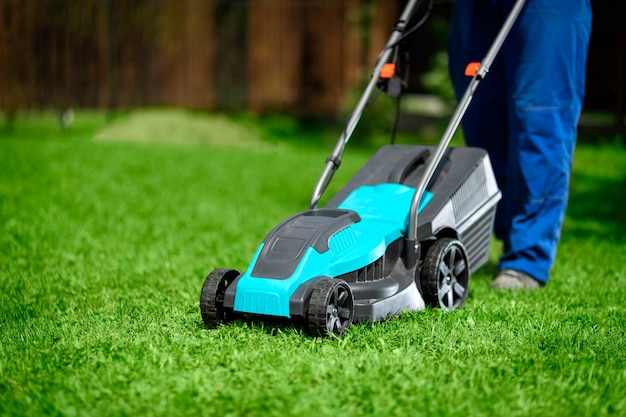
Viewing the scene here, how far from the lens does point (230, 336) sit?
306 cm

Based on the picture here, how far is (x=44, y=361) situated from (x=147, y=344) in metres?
0.34

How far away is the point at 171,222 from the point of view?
5.71m

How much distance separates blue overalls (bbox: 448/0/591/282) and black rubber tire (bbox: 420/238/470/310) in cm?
61

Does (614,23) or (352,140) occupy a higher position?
(614,23)

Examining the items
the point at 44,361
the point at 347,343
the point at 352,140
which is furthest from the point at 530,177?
the point at 352,140

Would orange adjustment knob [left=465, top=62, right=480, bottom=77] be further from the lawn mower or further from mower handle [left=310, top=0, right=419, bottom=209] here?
mower handle [left=310, top=0, right=419, bottom=209]

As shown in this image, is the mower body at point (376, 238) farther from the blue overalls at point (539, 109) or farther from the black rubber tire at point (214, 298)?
the blue overalls at point (539, 109)

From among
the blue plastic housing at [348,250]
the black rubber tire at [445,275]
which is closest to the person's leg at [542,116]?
the black rubber tire at [445,275]

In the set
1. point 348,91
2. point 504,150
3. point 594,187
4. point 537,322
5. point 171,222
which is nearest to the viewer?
point 537,322

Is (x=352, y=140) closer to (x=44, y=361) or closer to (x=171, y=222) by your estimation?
(x=171, y=222)

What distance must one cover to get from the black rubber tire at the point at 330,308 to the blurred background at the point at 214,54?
8460 mm

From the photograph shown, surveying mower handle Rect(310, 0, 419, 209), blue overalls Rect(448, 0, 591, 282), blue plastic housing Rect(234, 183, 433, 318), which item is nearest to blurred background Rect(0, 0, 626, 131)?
blue overalls Rect(448, 0, 591, 282)

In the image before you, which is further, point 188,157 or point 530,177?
point 188,157

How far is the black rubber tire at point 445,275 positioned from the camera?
3414mm
